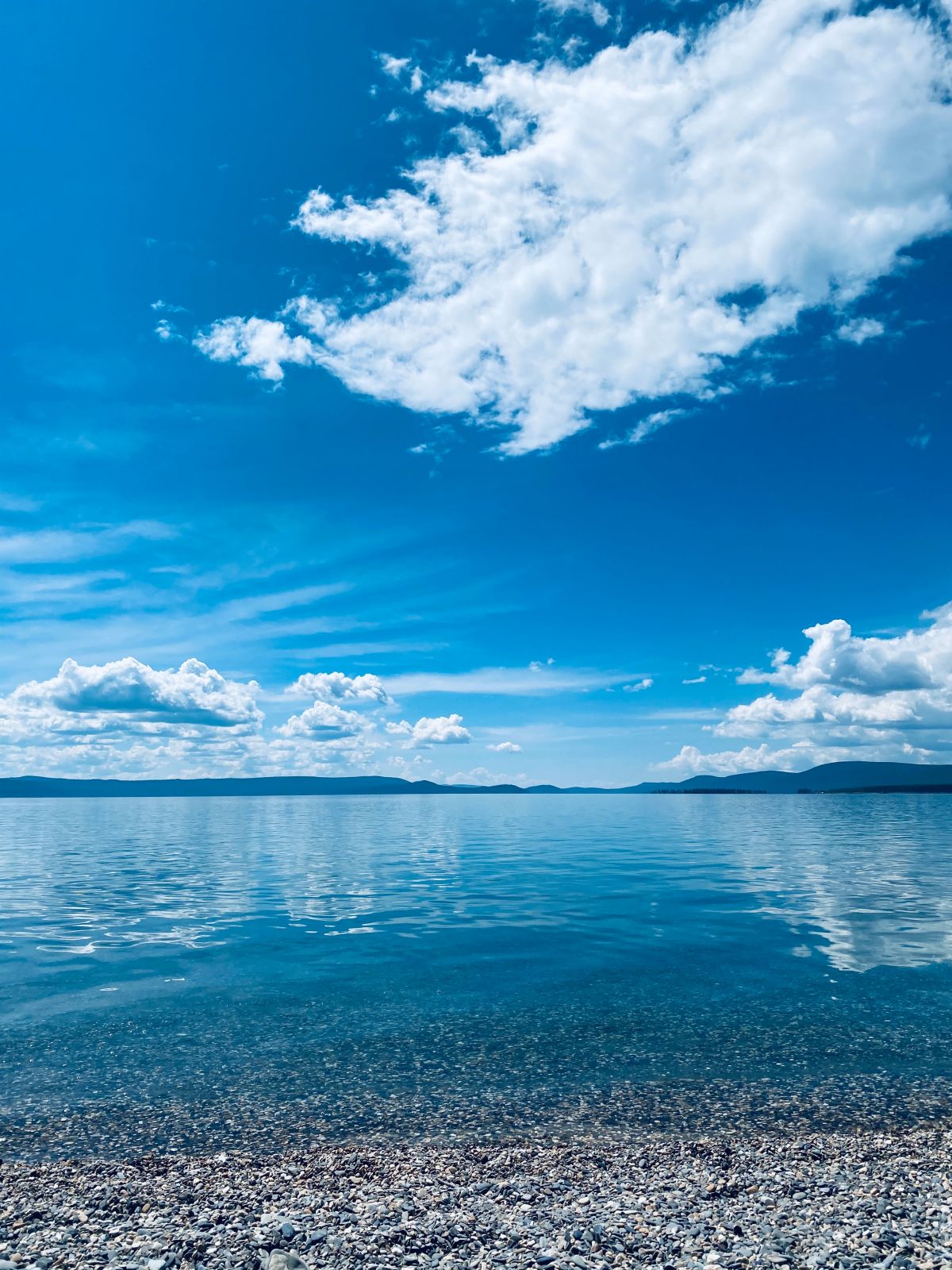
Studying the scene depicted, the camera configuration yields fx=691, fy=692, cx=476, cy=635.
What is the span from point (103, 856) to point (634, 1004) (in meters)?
68.9

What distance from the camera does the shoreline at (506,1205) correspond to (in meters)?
10.6

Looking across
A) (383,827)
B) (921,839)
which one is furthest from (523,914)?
(383,827)

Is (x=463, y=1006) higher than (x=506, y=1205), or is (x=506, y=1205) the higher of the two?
(x=506, y=1205)

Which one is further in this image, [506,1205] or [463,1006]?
[463,1006]

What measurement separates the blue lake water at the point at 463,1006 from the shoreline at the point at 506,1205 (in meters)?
1.13

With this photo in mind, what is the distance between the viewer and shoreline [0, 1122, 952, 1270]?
1060 cm

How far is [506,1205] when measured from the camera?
12094mm

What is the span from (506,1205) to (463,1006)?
11.6 m

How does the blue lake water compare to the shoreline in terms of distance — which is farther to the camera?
the blue lake water

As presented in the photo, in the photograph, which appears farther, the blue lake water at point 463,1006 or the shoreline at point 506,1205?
the blue lake water at point 463,1006

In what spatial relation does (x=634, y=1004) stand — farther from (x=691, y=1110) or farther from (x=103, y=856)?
(x=103, y=856)

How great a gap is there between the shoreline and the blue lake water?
113cm

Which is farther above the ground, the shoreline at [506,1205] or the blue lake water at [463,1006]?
the shoreline at [506,1205]

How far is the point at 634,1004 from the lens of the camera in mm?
23328
